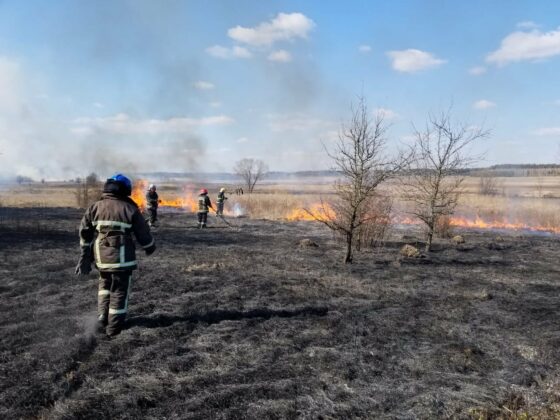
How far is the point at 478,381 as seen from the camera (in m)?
3.99

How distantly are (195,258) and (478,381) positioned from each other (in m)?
7.63

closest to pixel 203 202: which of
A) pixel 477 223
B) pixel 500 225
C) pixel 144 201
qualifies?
pixel 144 201

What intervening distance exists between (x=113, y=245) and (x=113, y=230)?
185mm

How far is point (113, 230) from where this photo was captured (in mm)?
4965

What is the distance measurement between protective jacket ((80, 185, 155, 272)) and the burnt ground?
890 millimetres

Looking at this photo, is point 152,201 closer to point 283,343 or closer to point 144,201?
point 144,201

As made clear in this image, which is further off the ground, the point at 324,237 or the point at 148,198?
the point at 148,198

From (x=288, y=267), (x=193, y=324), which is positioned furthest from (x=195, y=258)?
(x=193, y=324)

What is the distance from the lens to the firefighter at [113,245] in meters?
4.90

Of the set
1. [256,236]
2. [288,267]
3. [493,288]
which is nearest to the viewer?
[493,288]

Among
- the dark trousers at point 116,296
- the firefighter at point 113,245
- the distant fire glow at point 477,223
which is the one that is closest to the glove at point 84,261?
the firefighter at point 113,245

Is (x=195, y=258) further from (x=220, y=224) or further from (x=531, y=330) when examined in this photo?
(x=220, y=224)

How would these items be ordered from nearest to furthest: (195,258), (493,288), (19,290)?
(19,290)
(493,288)
(195,258)

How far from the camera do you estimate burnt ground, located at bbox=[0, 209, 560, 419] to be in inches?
137
